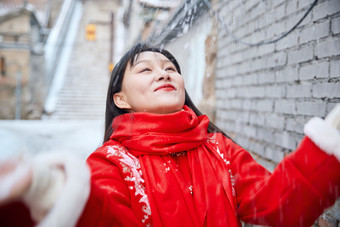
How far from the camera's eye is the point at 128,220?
867 millimetres

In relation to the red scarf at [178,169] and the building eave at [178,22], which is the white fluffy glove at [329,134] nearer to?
the red scarf at [178,169]

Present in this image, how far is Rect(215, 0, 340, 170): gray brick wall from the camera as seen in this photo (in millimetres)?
1708

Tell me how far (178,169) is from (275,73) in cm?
162

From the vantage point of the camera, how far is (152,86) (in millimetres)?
1224

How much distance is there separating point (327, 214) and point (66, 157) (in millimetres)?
1739

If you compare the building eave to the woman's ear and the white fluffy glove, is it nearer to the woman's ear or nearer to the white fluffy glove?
the woman's ear

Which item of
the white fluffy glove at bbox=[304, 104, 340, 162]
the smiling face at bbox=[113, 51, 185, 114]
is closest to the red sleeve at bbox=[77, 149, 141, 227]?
the smiling face at bbox=[113, 51, 185, 114]

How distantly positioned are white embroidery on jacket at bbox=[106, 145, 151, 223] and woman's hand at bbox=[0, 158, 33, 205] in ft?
1.74

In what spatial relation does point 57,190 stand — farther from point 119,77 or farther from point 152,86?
point 119,77

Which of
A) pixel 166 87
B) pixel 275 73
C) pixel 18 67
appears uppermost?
pixel 18 67

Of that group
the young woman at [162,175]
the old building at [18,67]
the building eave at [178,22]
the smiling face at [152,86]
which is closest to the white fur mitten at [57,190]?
the young woman at [162,175]

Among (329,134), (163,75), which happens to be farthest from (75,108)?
(329,134)

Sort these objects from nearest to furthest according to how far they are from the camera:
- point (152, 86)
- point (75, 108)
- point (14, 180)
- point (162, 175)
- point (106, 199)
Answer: point (14, 180) < point (106, 199) < point (162, 175) < point (152, 86) < point (75, 108)

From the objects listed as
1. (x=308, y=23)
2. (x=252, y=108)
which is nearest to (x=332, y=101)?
(x=308, y=23)
